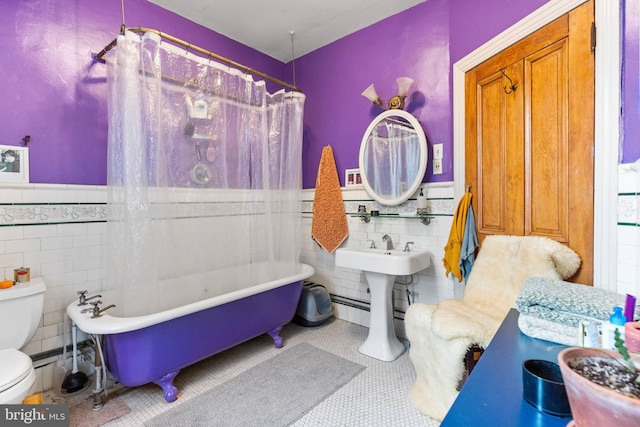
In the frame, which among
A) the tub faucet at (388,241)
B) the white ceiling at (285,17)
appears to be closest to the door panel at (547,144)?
the tub faucet at (388,241)

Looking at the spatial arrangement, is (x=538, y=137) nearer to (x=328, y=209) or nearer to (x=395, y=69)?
(x=395, y=69)

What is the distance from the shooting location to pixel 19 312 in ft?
5.37

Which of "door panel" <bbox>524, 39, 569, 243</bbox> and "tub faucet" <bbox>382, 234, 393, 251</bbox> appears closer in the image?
"door panel" <bbox>524, 39, 569, 243</bbox>

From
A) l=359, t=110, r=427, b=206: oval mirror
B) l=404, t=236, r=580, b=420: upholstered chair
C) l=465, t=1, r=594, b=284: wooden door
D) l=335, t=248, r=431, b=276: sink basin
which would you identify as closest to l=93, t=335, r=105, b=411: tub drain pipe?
l=335, t=248, r=431, b=276: sink basin

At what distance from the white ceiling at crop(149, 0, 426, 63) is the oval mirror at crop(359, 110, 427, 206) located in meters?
0.86

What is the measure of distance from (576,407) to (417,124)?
7.20 feet

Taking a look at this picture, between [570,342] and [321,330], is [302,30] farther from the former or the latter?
[570,342]

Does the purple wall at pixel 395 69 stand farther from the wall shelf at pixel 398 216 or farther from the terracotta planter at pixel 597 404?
the terracotta planter at pixel 597 404

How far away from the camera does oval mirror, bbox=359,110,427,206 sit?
2.45m

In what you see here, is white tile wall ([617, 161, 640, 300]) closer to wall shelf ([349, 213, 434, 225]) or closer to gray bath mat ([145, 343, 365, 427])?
wall shelf ([349, 213, 434, 225])

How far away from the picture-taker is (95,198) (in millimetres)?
2117

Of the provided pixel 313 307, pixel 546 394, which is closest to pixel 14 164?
pixel 313 307

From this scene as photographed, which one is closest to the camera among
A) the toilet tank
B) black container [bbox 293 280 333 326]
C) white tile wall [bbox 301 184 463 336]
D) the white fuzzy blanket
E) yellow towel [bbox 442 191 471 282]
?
the white fuzzy blanket

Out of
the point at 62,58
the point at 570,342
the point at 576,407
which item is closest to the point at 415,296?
the point at 570,342
